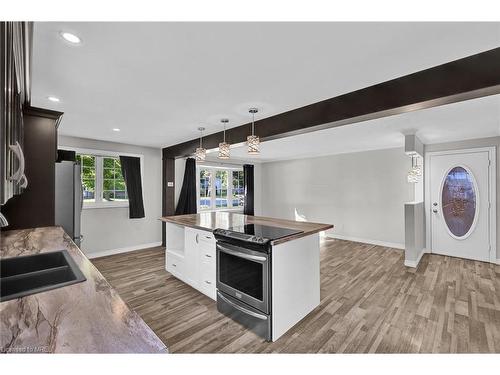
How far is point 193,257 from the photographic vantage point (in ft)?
9.92

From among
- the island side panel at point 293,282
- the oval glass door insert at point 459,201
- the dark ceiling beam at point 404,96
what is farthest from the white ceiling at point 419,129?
the island side panel at point 293,282

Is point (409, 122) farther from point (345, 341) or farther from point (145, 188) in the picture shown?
point (145, 188)

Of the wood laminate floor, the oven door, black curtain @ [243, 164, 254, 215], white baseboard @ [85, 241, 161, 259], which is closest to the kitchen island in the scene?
the oven door


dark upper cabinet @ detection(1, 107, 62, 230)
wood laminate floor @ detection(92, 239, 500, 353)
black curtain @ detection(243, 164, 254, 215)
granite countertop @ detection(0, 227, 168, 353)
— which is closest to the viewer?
granite countertop @ detection(0, 227, 168, 353)

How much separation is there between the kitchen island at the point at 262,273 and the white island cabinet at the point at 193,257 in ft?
0.04

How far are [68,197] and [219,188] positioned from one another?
168 inches

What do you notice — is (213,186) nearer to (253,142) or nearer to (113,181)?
(113,181)

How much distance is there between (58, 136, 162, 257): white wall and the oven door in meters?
3.27

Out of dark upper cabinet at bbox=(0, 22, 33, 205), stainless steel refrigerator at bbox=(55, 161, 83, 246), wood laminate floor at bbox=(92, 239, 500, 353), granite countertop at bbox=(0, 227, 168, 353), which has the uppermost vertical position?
dark upper cabinet at bbox=(0, 22, 33, 205)

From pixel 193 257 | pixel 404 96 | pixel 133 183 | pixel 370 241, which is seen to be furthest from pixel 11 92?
pixel 370 241

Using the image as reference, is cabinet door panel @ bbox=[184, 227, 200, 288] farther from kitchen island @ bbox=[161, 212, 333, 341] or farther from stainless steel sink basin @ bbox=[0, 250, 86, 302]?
stainless steel sink basin @ bbox=[0, 250, 86, 302]

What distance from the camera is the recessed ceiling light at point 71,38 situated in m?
1.41

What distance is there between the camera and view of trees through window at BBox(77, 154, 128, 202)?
4.48 meters
